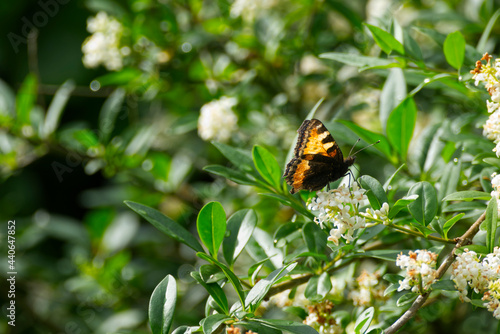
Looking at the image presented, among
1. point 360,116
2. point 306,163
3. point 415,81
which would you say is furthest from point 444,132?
point 360,116

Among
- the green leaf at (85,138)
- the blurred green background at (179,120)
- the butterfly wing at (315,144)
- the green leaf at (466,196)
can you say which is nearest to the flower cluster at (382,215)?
the green leaf at (466,196)

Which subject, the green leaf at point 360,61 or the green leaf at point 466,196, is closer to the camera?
the green leaf at point 466,196

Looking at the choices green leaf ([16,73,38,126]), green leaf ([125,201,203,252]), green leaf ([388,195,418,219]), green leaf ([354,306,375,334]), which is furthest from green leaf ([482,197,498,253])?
green leaf ([16,73,38,126])

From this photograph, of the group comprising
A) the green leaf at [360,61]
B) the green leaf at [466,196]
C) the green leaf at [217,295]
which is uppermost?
the green leaf at [360,61]

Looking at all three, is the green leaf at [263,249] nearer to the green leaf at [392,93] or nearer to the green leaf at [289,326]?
the green leaf at [289,326]

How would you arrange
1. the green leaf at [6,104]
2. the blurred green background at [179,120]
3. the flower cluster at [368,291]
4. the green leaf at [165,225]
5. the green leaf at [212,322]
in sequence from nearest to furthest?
the green leaf at [212,322] < the green leaf at [165,225] < the flower cluster at [368,291] < the blurred green background at [179,120] < the green leaf at [6,104]

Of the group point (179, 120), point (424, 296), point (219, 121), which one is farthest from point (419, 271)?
point (179, 120)

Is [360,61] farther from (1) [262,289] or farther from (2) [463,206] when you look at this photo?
(1) [262,289]

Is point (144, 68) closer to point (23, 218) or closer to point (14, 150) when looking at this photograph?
point (14, 150)
